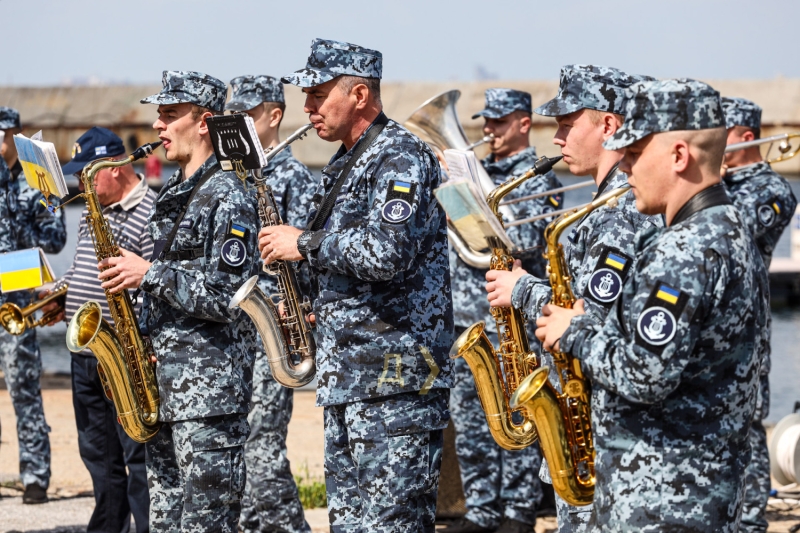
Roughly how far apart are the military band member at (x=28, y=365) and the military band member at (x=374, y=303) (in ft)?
12.3

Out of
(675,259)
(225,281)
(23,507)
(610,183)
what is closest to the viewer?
(675,259)

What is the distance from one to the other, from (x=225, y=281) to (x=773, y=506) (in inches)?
178

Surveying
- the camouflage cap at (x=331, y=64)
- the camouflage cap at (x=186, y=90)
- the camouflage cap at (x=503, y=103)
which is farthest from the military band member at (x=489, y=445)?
the camouflage cap at (x=331, y=64)

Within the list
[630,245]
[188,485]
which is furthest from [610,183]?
[188,485]

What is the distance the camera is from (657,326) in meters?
3.22

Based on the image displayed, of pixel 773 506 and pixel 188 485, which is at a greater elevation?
pixel 188 485

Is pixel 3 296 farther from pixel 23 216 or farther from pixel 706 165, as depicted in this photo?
pixel 706 165

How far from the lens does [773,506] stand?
7.82m

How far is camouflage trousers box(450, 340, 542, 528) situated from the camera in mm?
7215

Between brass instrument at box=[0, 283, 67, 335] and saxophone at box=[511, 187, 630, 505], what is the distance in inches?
138

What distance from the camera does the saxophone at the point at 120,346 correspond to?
5453mm

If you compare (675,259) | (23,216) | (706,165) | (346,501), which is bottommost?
(346,501)

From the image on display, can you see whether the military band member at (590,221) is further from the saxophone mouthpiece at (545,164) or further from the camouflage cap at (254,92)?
the camouflage cap at (254,92)

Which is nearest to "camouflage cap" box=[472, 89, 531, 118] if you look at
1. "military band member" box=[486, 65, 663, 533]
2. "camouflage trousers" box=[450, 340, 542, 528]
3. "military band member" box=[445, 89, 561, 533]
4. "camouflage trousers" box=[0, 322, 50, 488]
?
"military band member" box=[445, 89, 561, 533]
